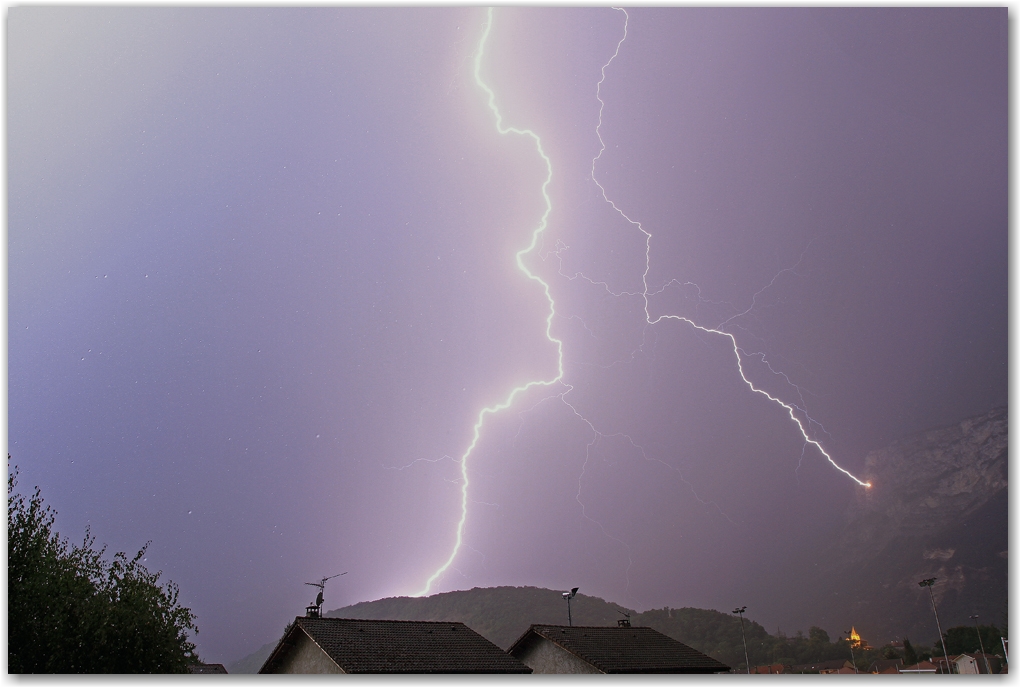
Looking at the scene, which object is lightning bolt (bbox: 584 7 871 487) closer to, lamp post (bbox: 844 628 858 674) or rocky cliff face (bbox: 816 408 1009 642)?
rocky cliff face (bbox: 816 408 1009 642)

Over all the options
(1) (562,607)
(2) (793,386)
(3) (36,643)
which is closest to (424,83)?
(2) (793,386)

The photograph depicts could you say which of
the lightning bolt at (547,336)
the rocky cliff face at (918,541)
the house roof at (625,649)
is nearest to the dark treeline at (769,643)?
the rocky cliff face at (918,541)

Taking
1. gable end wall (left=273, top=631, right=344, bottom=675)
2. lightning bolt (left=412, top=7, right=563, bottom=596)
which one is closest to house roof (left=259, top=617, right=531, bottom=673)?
gable end wall (left=273, top=631, right=344, bottom=675)

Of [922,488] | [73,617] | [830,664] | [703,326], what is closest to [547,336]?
[703,326]

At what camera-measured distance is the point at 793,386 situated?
988 cm

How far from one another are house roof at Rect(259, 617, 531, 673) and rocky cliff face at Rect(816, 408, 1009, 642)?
7.41 metres

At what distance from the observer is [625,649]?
8000mm

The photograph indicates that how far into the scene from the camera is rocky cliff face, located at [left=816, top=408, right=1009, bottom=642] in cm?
1250

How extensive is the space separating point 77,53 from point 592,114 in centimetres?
650

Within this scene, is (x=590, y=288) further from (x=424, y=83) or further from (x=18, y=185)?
(x=18, y=185)

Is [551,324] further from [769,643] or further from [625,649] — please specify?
[769,643]

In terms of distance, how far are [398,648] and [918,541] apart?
56.3ft

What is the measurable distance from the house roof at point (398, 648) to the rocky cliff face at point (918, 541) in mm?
7414

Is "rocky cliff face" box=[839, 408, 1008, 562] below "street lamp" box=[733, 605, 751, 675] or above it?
above
